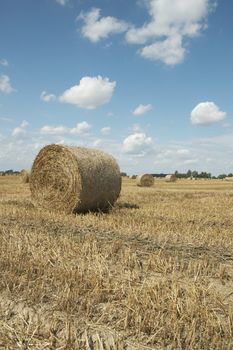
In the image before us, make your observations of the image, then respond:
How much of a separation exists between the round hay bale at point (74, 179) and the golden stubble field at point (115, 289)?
3346mm

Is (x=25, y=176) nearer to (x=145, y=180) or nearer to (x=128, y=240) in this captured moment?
(x=145, y=180)

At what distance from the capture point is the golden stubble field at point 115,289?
12.3 ft

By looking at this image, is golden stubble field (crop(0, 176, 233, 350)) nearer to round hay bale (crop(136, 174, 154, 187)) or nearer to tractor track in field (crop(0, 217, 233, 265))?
tractor track in field (crop(0, 217, 233, 265))

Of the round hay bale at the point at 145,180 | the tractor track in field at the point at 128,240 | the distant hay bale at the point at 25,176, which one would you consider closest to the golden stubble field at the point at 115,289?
the tractor track in field at the point at 128,240

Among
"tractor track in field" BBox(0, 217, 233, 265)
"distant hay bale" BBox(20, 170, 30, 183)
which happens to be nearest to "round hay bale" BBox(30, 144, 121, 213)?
"tractor track in field" BBox(0, 217, 233, 265)

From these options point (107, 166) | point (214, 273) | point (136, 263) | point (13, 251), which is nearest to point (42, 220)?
point (107, 166)

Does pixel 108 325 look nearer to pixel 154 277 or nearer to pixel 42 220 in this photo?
pixel 154 277

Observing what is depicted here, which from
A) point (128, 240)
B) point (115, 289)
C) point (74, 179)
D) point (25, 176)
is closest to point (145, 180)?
point (25, 176)

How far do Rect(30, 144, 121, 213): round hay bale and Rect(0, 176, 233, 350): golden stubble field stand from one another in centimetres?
335

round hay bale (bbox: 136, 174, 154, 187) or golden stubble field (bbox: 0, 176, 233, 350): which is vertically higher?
round hay bale (bbox: 136, 174, 154, 187)

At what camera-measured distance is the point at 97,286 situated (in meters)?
4.78

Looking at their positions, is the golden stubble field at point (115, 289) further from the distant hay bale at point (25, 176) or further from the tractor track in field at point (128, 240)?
the distant hay bale at point (25, 176)

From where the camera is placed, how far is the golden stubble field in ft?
12.3

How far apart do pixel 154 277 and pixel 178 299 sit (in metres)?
1.11
